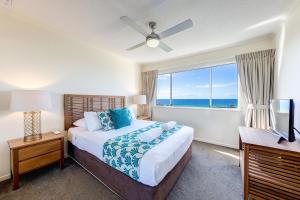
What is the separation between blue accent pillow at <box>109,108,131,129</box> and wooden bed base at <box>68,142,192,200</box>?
0.76 meters

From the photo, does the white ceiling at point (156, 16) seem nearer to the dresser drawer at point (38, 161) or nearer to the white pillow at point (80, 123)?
the white pillow at point (80, 123)

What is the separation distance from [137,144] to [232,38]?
2987 millimetres

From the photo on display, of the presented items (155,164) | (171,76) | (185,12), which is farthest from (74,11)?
(171,76)

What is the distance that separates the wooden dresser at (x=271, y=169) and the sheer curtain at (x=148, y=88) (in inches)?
133

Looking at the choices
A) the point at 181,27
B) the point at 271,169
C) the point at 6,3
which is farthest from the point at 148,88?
the point at 271,169

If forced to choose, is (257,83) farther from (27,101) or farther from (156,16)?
(27,101)

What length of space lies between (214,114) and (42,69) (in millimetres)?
4115

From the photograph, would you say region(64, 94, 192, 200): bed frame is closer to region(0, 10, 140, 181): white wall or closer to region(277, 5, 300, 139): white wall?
region(0, 10, 140, 181): white wall

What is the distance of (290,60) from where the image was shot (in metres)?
1.94

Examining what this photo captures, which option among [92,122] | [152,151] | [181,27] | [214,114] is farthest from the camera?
[214,114]

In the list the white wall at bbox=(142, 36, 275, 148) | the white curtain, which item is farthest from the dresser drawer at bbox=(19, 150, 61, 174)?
the white curtain

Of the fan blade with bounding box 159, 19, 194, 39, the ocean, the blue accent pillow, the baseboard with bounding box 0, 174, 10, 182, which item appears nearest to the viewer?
the fan blade with bounding box 159, 19, 194, 39

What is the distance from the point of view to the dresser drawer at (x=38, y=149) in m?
1.92

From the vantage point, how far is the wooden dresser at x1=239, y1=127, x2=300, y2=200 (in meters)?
1.32
